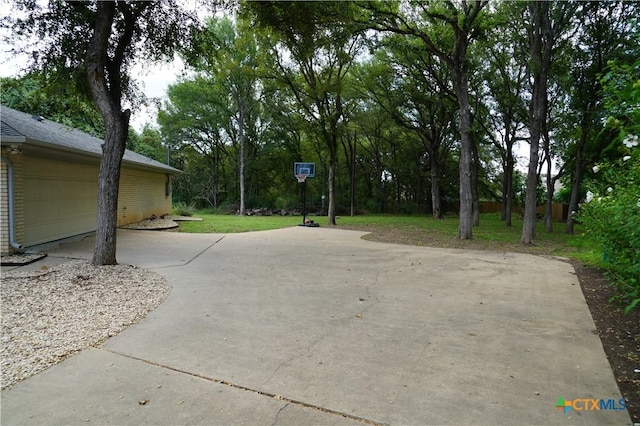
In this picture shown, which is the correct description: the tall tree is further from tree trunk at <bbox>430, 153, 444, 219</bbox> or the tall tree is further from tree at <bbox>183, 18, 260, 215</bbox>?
tree trunk at <bbox>430, 153, 444, 219</bbox>

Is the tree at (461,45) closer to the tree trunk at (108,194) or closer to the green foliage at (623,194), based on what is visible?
the green foliage at (623,194)

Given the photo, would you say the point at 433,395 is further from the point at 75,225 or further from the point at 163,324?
the point at 75,225

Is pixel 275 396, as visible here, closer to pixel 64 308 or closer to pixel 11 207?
pixel 64 308

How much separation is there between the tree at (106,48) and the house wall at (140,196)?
586cm

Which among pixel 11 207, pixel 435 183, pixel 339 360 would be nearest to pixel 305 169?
pixel 435 183

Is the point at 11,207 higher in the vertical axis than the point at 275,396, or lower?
higher

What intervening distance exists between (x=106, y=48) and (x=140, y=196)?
9.25 m

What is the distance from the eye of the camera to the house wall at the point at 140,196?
13.2 meters

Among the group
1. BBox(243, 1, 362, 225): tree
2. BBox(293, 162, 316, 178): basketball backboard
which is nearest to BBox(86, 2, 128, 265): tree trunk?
BBox(243, 1, 362, 225): tree

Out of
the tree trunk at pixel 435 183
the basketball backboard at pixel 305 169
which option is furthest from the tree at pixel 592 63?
the basketball backboard at pixel 305 169

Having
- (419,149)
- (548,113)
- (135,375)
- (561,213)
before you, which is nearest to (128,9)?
(135,375)

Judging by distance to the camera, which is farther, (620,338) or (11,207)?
(11,207)

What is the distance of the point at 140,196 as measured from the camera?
14656 millimetres

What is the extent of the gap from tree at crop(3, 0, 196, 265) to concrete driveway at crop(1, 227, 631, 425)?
1999mm
